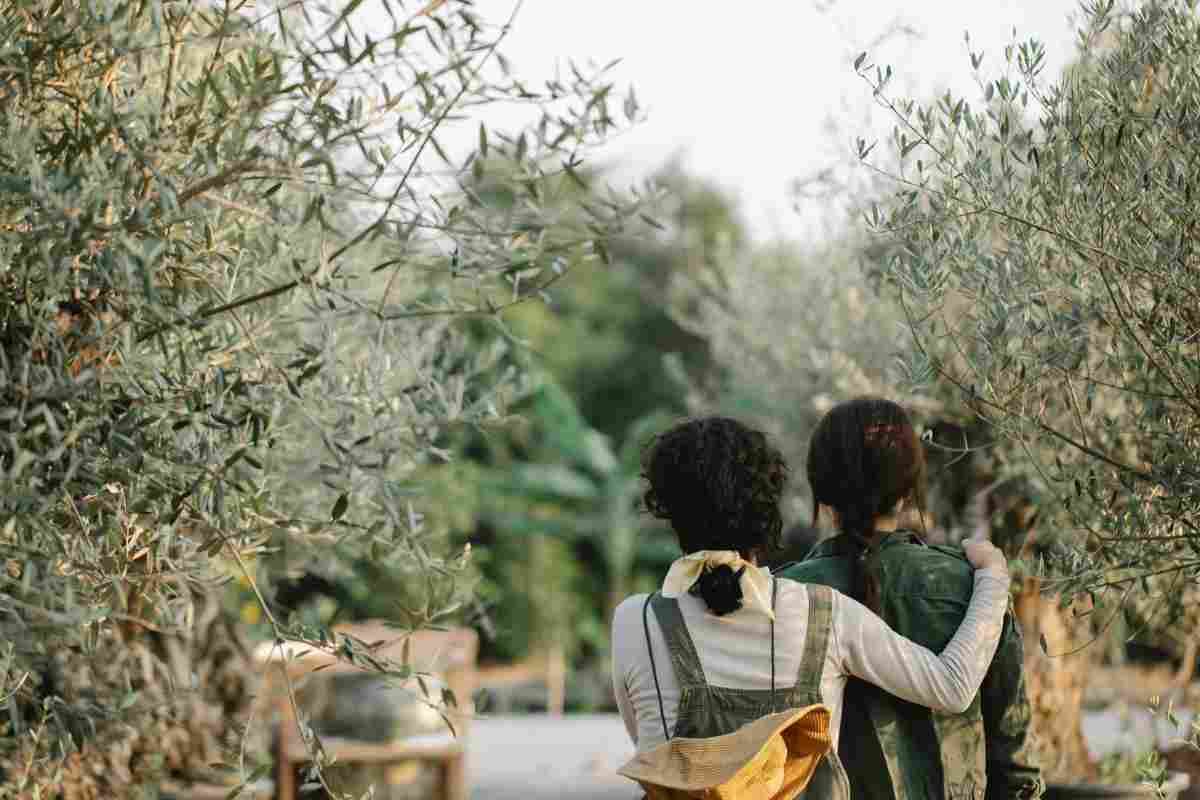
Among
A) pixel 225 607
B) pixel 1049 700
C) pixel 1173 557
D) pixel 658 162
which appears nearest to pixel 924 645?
pixel 1173 557

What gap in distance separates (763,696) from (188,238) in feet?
4.91

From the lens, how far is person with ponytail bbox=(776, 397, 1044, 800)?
279cm

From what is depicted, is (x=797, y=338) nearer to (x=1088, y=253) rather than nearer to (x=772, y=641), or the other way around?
(x=1088, y=253)

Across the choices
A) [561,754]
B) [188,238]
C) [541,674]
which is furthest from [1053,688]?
[541,674]

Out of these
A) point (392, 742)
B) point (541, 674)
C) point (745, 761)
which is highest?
point (745, 761)

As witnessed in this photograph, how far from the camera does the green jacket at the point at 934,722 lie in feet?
9.16

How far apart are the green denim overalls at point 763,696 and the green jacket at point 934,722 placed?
0.14m

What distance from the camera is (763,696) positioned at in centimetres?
261

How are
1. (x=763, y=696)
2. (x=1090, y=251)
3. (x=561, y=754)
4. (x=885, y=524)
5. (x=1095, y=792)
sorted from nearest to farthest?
(x=763, y=696), (x=885, y=524), (x=1090, y=251), (x=1095, y=792), (x=561, y=754)

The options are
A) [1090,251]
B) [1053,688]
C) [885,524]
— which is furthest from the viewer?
[1053,688]

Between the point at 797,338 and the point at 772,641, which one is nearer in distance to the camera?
the point at 772,641

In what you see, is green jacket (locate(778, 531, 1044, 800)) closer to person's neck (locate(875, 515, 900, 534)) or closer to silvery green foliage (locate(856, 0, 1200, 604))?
person's neck (locate(875, 515, 900, 534))

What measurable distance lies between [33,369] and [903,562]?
1688 millimetres

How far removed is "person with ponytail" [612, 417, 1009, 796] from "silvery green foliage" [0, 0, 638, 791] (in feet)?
1.52
